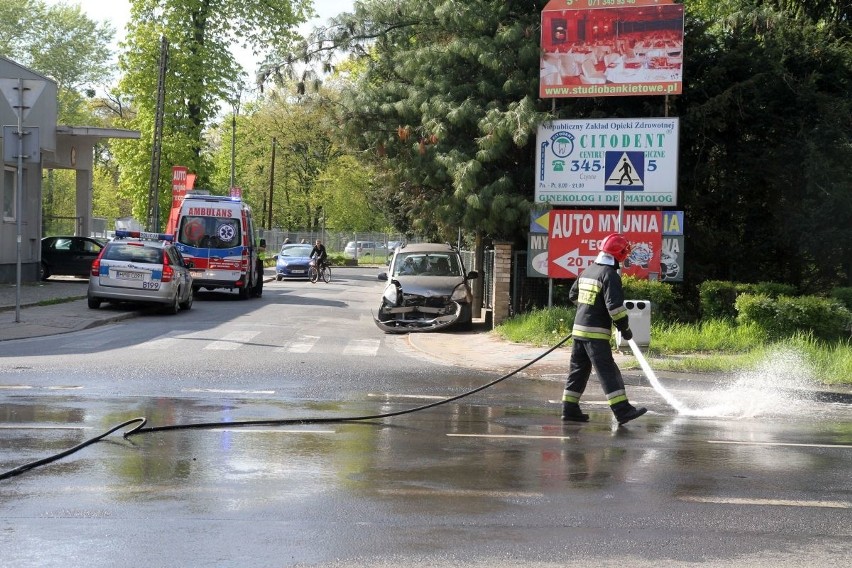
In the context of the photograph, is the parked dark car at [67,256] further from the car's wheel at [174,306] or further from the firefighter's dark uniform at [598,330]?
the firefighter's dark uniform at [598,330]

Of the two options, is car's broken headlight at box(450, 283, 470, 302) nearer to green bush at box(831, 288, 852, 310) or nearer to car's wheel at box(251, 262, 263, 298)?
green bush at box(831, 288, 852, 310)

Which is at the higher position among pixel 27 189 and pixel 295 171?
pixel 295 171

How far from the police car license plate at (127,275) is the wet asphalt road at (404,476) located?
852 cm

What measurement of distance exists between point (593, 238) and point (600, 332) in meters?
10.1

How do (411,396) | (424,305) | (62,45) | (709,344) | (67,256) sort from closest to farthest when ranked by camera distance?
1. (411,396)
2. (709,344)
3. (424,305)
4. (67,256)
5. (62,45)

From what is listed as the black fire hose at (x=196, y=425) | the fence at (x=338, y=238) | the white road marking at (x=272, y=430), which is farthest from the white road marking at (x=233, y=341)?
the fence at (x=338, y=238)

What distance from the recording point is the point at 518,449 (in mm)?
8406

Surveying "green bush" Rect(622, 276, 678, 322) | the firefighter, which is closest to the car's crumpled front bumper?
"green bush" Rect(622, 276, 678, 322)

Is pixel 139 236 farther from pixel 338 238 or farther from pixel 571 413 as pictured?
pixel 338 238

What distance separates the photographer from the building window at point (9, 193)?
28688 mm

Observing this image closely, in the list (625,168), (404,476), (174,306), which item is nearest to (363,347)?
(625,168)

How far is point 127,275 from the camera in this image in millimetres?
21734

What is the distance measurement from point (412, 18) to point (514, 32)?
3.20 meters

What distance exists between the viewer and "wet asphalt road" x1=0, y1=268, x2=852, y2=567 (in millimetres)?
5480
